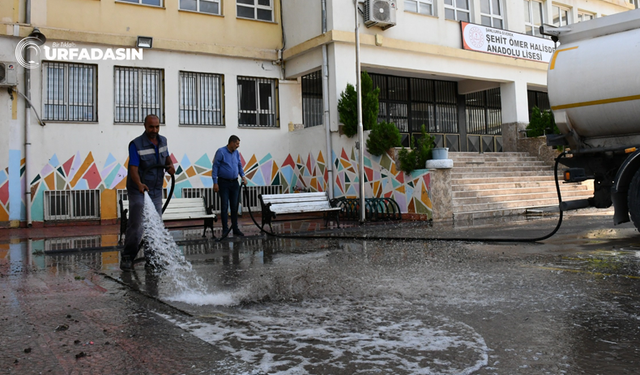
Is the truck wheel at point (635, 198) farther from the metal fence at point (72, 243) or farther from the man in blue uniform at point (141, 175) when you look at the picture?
the metal fence at point (72, 243)

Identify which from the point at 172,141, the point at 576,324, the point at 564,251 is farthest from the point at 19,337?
the point at 172,141

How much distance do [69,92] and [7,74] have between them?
63.3 inches

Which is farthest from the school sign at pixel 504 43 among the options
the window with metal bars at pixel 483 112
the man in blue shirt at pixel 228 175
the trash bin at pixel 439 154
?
the man in blue shirt at pixel 228 175

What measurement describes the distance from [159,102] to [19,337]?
13.9 metres

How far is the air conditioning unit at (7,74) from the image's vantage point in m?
14.5

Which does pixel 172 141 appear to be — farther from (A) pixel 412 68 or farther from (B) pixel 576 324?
(B) pixel 576 324

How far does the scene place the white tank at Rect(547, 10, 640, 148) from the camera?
779cm

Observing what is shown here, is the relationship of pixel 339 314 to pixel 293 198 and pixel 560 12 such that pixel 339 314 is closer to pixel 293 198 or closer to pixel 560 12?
pixel 293 198

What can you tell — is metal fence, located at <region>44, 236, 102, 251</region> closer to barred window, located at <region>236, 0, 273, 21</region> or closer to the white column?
barred window, located at <region>236, 0, 273, 21</region>

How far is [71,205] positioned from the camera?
15539mm

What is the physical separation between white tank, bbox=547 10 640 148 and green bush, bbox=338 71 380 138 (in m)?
6.98

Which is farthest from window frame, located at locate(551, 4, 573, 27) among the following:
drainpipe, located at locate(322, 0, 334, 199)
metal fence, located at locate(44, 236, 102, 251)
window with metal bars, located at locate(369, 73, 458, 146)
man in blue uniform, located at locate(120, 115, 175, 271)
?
man in blue uniform, located at locate(120, 115, 175, 271)

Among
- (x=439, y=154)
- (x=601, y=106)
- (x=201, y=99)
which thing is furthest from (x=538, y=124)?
(x=601, y=106)

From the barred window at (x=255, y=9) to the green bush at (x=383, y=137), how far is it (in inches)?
242
